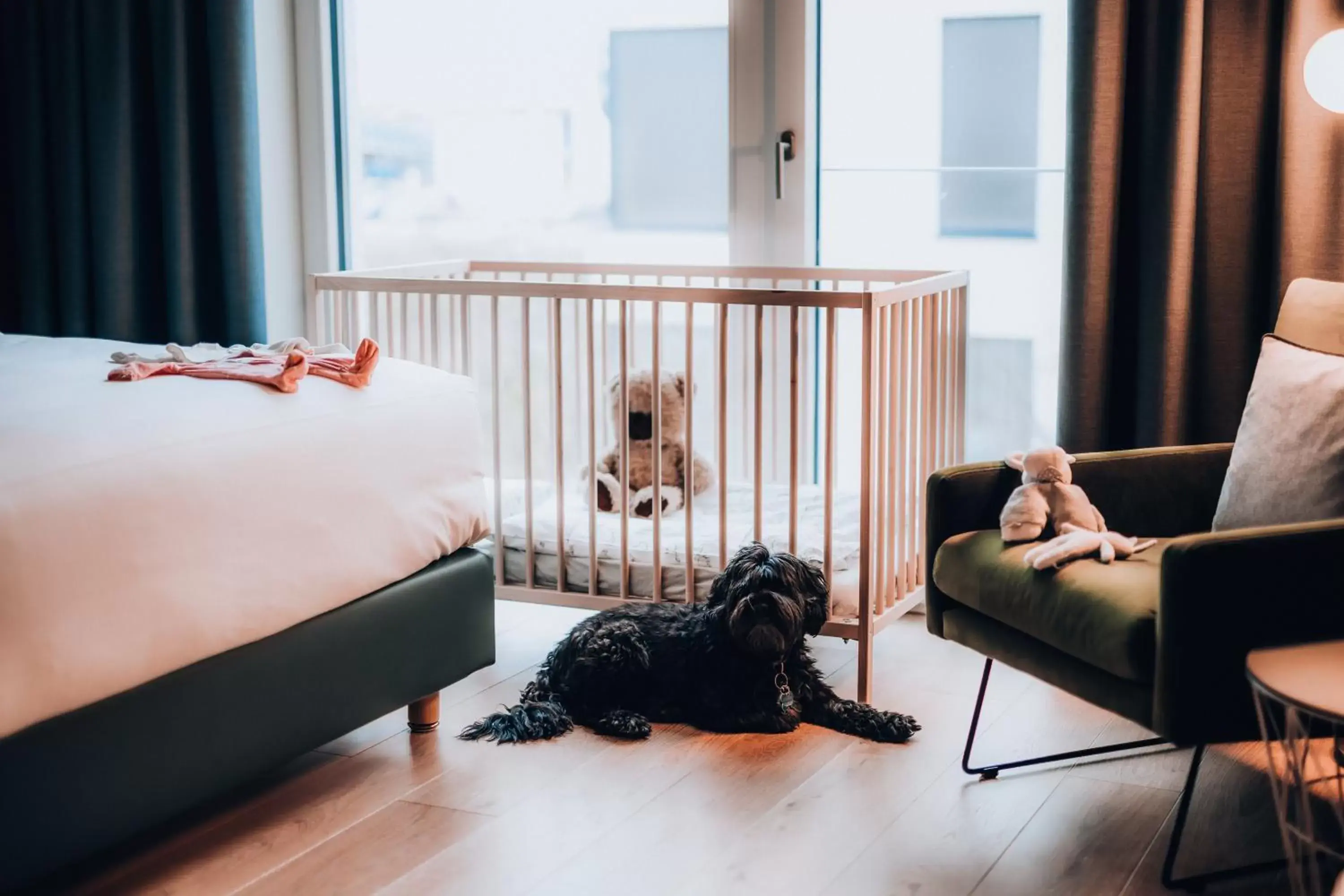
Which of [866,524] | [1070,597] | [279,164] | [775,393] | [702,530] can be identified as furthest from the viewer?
[279,164]

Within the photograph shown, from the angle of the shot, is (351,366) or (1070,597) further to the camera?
(351,366)

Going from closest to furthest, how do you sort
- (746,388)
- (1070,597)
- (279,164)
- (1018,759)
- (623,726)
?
(1070,597) < (1018,759) < (623,726) < (746,388) < (279,164)

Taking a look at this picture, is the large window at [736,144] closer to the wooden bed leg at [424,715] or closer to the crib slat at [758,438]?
the crib slat at [758,438]

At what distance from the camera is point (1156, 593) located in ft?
6.79

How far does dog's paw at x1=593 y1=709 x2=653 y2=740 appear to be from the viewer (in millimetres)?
2613

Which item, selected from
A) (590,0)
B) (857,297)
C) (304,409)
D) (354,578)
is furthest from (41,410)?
(590,0)

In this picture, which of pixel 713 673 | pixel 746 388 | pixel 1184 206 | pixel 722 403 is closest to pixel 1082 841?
pixel 713 673

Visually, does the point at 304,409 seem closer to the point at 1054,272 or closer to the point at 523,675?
the point at 523,675

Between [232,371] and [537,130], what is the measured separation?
1.63 m

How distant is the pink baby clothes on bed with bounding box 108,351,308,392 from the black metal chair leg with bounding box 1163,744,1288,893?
1.46m

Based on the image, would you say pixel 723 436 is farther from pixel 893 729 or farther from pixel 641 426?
pixel 893 729

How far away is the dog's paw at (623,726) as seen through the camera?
2613 millimetres

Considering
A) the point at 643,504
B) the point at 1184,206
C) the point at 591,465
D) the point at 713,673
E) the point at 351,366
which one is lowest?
the point at 713,673

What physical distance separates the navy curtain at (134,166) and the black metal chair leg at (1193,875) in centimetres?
255
